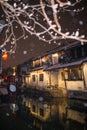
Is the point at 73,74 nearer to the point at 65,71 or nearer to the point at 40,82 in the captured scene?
the point at 65,71

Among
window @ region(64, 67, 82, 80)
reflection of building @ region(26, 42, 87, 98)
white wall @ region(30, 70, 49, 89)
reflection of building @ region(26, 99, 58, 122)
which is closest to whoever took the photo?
reflection of building @ region(26, 99, 58, 122)

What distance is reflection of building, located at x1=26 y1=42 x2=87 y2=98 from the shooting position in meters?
22.0

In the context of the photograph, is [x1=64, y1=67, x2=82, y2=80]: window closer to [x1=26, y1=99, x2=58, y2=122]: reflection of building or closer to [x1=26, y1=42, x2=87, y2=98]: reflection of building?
[x1=26, y1=42, x2=87, y2=98]: reflection of building

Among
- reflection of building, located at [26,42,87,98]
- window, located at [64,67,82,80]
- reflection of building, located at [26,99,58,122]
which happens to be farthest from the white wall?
reflection of building, located at [26,99,58,122]

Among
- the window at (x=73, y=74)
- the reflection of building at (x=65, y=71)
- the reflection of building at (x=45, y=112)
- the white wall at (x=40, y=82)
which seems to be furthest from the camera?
the white wall at (x=40, y=82)

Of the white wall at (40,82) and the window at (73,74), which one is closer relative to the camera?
the window at (73,74)

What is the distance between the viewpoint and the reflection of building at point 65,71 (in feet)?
72.3

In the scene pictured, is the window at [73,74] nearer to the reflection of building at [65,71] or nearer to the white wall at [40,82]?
the reflection of building at [65,71]

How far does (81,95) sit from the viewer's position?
19.9 metres

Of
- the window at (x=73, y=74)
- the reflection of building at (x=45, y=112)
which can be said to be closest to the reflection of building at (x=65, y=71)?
the window at (x=73, y=74)

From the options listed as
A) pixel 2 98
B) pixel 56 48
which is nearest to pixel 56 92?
pixel 2 98

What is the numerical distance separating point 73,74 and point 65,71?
6.04 feet

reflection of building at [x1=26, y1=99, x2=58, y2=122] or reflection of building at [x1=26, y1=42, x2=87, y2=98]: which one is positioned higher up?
reflection of building at [x1=26, y1=42, x2=87, y2=98]

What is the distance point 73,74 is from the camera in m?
23.9
